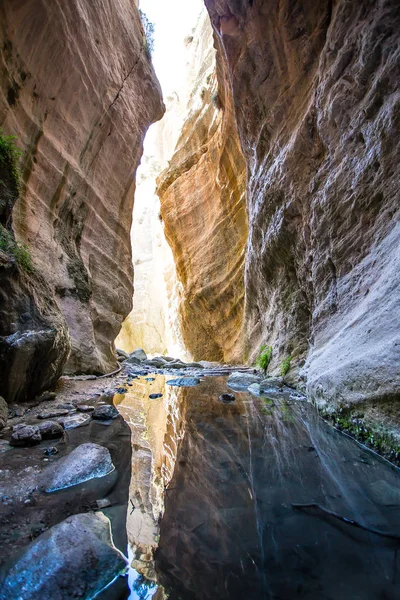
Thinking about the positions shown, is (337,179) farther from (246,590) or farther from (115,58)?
(115,58)

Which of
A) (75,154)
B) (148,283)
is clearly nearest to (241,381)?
(75,154)

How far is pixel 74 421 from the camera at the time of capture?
3.94 meters

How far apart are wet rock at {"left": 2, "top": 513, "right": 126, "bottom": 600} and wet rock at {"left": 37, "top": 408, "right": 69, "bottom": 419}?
8.98 feet

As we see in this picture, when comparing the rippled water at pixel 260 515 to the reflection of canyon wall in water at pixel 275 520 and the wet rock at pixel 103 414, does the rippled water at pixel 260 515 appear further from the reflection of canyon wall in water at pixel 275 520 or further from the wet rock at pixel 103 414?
the wet rock at pixel 103 414

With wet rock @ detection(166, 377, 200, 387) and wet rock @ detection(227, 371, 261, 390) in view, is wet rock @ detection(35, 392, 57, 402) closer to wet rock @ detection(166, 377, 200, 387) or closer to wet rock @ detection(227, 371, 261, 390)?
wet rock @ detection(166, 377, 200, 387)

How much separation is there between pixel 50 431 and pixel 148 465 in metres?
1.23

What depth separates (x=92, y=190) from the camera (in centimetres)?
1042

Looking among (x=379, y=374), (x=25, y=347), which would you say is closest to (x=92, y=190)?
(x=25, y=347)

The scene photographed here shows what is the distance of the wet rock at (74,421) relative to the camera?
12.5 feet

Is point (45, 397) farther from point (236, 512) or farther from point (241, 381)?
point (241, 381)

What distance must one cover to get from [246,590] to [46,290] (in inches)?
210

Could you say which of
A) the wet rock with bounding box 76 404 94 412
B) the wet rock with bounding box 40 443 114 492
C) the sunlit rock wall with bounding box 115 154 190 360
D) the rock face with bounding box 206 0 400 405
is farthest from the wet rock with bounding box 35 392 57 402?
the sunlit rock wall with bounding box 115 154 190 360

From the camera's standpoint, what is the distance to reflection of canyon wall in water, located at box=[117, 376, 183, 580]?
1694mm

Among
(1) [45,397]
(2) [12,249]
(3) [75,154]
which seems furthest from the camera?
(3) [75,154]
